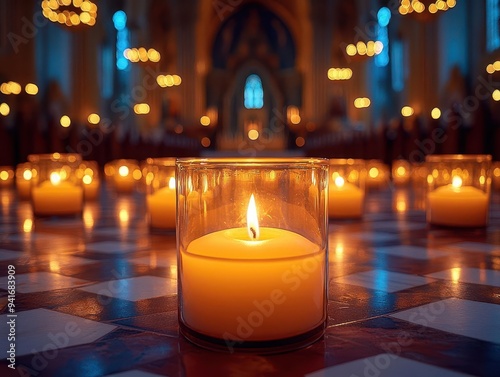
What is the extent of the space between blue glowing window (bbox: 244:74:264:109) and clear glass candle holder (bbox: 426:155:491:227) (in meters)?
32.2

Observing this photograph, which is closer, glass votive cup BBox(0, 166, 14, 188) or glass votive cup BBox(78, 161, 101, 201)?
glass votive cup BBox(78, 161, 101, 201)

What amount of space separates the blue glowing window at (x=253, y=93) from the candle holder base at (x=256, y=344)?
34.2 m

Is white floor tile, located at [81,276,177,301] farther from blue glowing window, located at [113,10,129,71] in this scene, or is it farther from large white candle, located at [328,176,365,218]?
blue glowing window, located at [113,10,129,71]

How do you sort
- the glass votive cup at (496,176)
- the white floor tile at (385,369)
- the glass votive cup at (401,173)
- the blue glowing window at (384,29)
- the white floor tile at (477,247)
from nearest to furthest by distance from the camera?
the white floor tile at (385,369) < the white floor tile at (477,247) < the glass votive cup at (496,176) < the glass votive cup at (401,173) < the blue glowing window at (384,29)

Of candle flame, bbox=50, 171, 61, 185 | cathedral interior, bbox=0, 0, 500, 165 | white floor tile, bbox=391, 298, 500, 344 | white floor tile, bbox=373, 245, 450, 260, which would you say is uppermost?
cathedral interior, bbox=0, 0, 500, 165

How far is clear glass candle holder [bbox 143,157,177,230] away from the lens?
3027 mm

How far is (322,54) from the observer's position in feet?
89.6

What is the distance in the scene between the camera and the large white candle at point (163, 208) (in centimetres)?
302

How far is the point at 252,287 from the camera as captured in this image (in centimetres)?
108

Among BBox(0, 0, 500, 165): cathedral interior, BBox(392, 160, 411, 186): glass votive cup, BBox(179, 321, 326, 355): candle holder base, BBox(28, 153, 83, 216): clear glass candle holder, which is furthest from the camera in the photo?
BBox(0, 0, 500, 165): cathedral interior

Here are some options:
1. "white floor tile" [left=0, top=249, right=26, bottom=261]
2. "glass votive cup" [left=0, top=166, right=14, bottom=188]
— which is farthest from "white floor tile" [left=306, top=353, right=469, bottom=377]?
"glass votive cup" [left=0, top=166, right=14, bottom=188]

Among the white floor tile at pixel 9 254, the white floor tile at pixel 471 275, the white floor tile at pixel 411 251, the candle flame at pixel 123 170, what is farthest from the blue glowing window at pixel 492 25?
the white floor tile at pixel 9 254

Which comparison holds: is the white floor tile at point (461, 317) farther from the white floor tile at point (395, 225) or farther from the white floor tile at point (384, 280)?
the white floor tile at point (395, 225)

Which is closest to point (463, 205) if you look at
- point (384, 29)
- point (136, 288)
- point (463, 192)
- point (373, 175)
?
point (463, 192)
